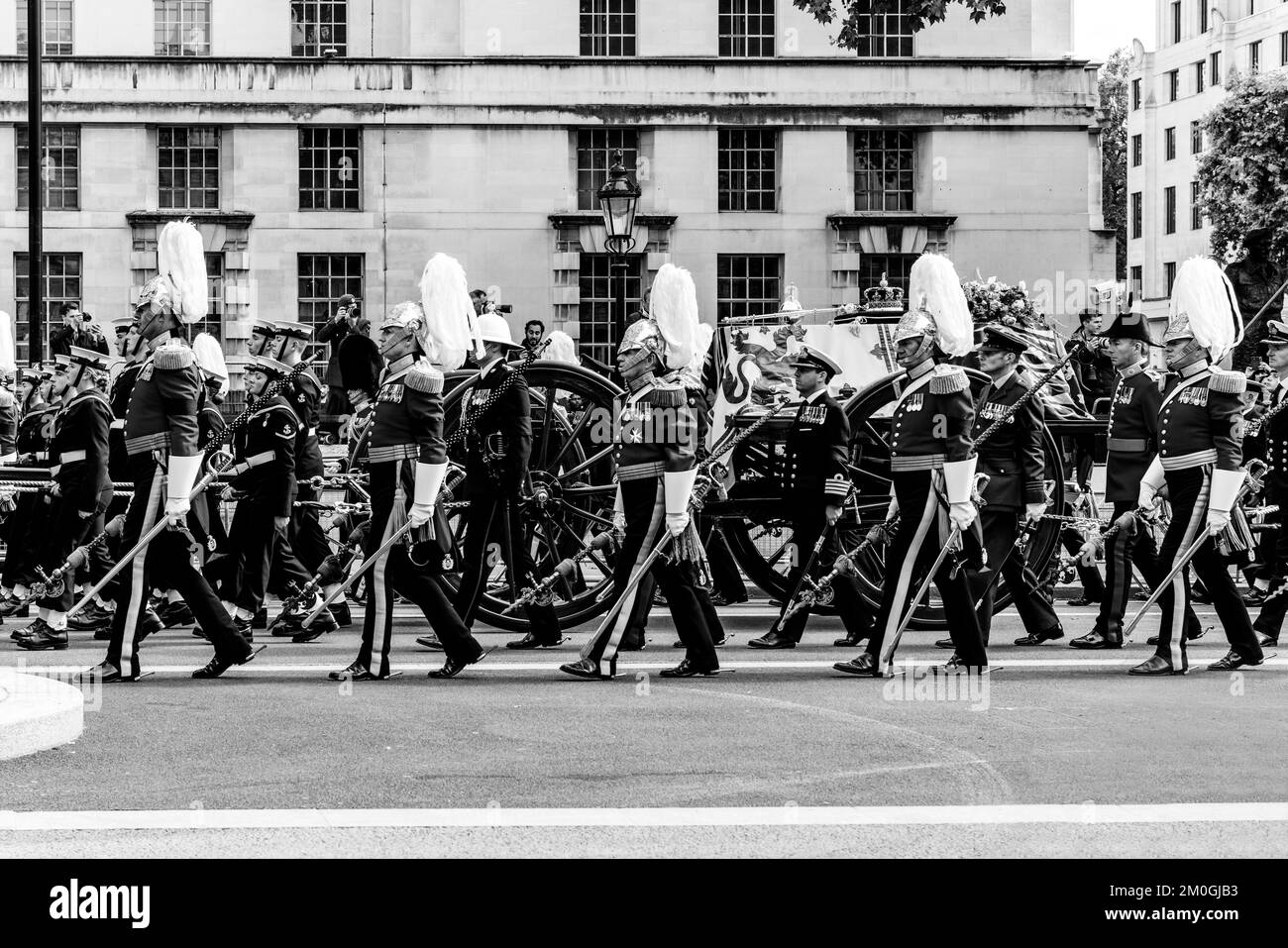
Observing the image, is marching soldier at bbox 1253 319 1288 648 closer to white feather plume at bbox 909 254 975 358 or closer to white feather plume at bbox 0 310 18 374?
white feather plume at bbox 909 254 975 358

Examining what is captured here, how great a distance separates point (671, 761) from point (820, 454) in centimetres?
484

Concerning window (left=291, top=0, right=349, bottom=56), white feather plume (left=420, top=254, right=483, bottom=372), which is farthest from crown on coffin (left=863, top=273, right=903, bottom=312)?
window (left=291, top=0, right=349, bottom=56)

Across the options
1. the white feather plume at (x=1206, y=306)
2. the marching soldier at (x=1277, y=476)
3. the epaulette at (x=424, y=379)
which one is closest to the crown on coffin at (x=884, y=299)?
the marching soldier at (x=1277, y=476)

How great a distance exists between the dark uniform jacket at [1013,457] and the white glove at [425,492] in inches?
140

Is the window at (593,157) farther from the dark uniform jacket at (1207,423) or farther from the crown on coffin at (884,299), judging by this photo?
the dark uniform jacket at (1207,423)

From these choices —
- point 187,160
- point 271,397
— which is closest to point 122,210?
point 187,160

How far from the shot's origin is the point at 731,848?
639 centimetres

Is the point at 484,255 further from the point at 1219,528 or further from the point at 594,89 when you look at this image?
the point at 1219,528

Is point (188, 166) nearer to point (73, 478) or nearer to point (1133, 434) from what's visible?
point (73, 478)

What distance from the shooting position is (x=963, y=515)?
10320 millimetres

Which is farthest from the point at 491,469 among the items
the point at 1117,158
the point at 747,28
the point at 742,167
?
the point at 1117,158

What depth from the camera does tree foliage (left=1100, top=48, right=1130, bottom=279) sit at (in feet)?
293

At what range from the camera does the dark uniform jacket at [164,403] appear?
10.2 m
